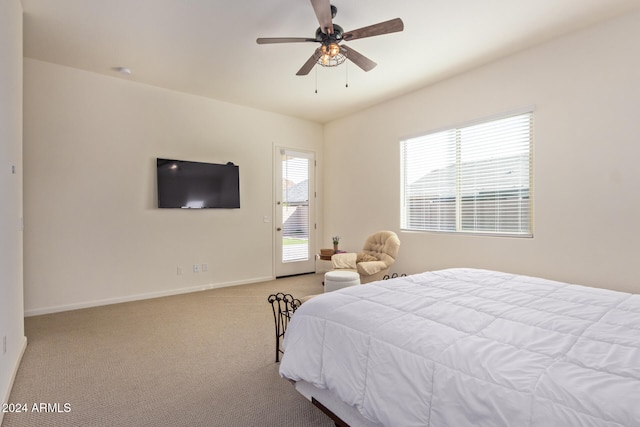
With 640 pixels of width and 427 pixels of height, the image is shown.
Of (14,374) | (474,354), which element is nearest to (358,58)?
(474,354)

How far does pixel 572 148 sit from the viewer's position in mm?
3242

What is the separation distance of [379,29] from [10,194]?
3.08 metres

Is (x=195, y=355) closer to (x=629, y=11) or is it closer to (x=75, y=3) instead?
(x=75, y=3)

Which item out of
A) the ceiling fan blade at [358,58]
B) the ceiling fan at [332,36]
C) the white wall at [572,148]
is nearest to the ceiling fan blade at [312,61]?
the ceiling fan at [332,36]

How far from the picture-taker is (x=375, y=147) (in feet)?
17.7

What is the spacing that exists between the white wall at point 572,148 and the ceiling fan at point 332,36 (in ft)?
5.75

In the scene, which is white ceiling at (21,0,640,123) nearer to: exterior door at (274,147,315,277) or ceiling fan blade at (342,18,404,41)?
ceiling fan blade at (342,18,404,41)

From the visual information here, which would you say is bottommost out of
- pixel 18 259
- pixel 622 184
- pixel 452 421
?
pixel 452 421

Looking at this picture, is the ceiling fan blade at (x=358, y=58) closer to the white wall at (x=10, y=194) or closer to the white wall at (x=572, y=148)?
the white wall at (x=572, y=148)

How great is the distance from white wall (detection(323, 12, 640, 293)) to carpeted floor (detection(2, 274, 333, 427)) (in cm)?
285

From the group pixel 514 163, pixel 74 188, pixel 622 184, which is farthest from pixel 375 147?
pixel 74 188

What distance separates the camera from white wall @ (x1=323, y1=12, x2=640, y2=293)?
2.94 m

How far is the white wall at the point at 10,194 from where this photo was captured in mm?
2092

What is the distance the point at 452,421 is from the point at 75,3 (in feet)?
12.9
